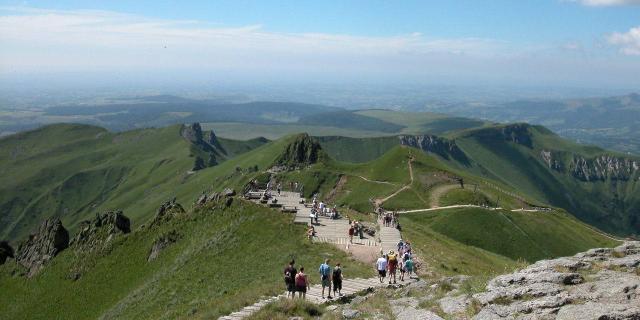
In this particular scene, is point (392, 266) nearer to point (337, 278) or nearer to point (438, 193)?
point (337, 278)

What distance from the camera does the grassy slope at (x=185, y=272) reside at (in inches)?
1655

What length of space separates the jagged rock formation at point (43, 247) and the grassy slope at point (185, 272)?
7.76ft

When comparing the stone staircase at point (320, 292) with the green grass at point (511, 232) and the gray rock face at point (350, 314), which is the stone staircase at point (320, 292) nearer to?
the gray rock face at point (350, 314)

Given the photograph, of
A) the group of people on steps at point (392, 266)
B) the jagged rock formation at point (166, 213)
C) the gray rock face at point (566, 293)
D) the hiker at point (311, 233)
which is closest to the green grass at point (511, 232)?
the jagged rock formation at point (166, 213)

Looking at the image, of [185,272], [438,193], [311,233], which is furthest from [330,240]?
[438,193]

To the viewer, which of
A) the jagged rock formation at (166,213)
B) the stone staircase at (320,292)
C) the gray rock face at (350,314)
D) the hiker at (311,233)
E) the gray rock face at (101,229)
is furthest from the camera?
the gray rock face at (101,229)

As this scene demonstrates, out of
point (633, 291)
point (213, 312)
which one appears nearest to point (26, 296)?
point (213, 312)

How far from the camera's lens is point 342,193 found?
494 feet

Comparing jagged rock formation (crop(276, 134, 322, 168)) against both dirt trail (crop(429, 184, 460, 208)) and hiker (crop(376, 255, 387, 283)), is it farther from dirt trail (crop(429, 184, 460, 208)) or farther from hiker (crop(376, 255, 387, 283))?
hiker (crop(376, 255, 387, 283))

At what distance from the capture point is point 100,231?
75812 mm

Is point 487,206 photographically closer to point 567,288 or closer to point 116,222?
point 116,222

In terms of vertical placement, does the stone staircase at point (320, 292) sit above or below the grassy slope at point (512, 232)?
above

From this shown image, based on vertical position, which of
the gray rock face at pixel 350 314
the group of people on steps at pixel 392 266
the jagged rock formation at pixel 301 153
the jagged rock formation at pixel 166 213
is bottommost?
the jagged rock formation at pixel 301 153

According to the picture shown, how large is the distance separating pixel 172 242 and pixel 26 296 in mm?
25148
